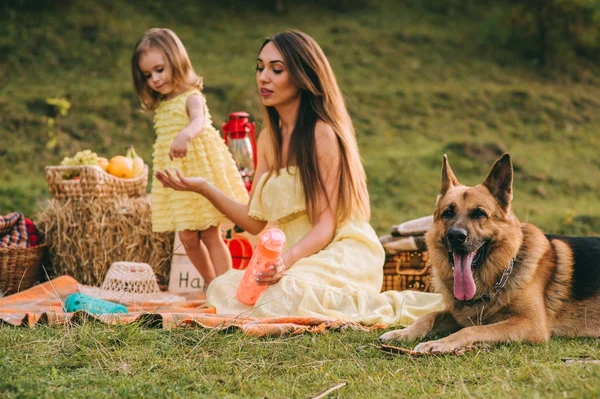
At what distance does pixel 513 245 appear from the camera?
416cm

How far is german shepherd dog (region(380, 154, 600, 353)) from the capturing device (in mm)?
4039

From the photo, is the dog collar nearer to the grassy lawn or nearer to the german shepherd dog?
the german shepherd dog

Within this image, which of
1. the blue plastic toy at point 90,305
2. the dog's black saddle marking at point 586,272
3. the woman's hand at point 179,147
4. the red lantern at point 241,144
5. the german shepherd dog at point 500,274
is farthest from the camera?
the red lantern at point 241,144

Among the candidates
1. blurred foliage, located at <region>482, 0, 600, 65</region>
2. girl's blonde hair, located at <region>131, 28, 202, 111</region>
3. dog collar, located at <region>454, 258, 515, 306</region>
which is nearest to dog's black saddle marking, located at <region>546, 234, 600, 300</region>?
dog collar, located at <region>454, 258, 515, 306</region>

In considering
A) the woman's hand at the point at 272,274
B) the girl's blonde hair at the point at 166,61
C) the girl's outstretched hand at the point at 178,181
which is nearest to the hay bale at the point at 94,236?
the girl's blonde hair at the point at 166,61

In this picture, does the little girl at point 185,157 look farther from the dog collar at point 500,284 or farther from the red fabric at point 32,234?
the dog collar at point 500,284

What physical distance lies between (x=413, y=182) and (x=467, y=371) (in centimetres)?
865

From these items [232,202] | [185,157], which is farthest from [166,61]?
[232,202]

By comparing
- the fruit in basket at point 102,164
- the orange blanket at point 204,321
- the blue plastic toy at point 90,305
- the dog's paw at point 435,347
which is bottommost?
the blue plastic toy at point 90,305

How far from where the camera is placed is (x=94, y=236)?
6699mm

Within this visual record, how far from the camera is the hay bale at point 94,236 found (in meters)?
6.68

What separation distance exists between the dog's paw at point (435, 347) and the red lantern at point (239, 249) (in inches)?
110

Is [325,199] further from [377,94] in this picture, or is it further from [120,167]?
[377,94]

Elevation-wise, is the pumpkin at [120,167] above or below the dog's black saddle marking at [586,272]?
above
